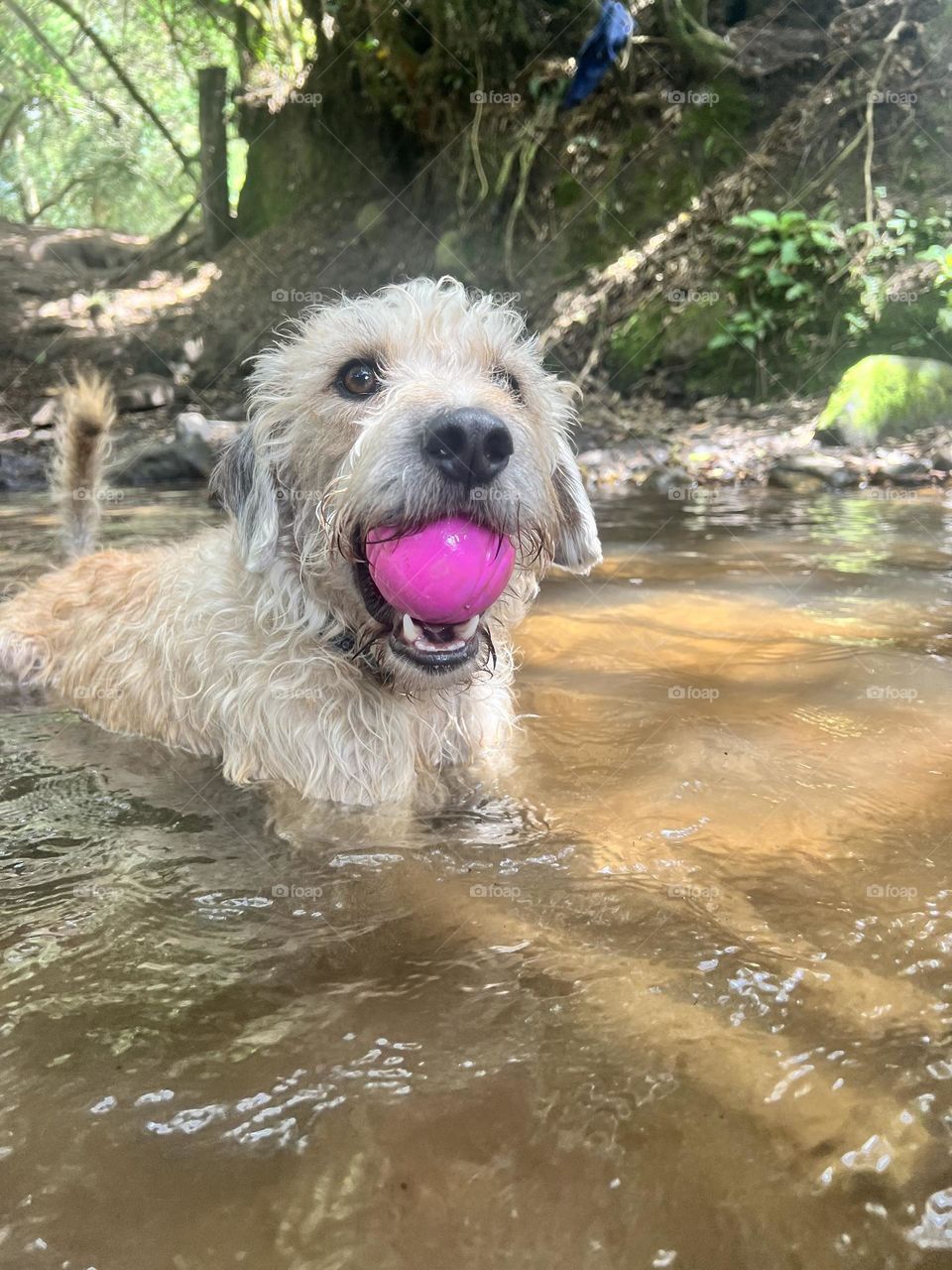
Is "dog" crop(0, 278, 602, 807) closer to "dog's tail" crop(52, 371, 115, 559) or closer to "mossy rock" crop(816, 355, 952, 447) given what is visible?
"dog's tail" crop(52, 371, 115, 559)

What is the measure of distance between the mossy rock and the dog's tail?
8.22m

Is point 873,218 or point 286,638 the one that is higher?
point 873,218

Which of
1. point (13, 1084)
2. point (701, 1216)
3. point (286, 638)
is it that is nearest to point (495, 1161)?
point (701, 1216)

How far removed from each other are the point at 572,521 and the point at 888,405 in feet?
26.6

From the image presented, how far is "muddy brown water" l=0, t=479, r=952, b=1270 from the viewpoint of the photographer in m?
1.40

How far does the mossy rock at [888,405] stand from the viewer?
10367 millimetres

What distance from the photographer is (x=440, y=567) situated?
8.73 ft

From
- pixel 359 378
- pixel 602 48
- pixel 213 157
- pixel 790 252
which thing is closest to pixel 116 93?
pixel 213 157

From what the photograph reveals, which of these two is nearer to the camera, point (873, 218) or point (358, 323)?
point (358, 323)

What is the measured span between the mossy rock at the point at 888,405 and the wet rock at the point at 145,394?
31.5 ft

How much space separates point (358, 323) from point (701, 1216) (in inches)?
112

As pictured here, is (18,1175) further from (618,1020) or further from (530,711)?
(530,711)

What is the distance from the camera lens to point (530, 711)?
156 inches

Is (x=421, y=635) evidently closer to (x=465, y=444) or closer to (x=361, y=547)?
(x=361, y=547)
